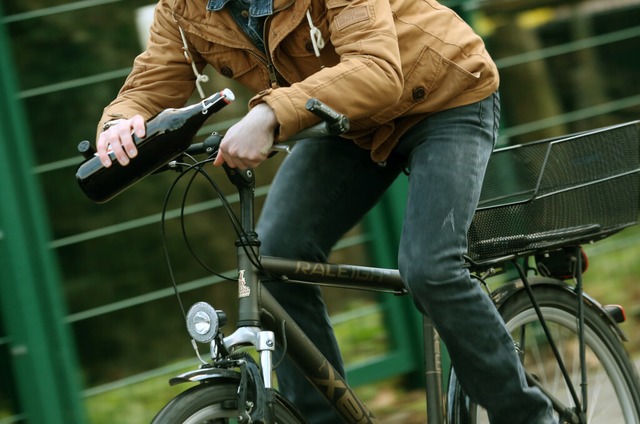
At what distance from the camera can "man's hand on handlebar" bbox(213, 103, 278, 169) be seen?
8.70 feet

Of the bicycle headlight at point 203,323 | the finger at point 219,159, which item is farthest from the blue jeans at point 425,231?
the finger at point 219,159

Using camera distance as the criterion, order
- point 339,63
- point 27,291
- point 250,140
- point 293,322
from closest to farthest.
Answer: point 250,140, point 339,63, point 293,322, point 27,291

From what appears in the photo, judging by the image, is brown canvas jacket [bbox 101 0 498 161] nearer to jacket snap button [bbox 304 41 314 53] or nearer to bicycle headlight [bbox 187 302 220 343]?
jacket snap button [bbox 304 41 314 53]

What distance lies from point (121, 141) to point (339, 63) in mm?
575

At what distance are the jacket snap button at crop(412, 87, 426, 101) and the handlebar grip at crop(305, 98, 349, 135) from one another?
1.37 feet

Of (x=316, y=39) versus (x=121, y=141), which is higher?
(x=316, y=39)

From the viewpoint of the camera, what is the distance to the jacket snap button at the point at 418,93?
3.10m

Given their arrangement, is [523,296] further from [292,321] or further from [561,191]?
[292,321]

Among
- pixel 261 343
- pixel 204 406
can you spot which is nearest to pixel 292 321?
pixel 261 343

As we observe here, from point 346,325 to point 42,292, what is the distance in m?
1.49

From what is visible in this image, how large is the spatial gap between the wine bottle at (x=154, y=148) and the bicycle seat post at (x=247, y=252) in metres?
0.19

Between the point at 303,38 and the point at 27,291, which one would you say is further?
the point at 27,291

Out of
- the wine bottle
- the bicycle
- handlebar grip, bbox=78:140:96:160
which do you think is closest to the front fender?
the bicycle

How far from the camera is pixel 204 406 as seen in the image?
2816 millimetres
